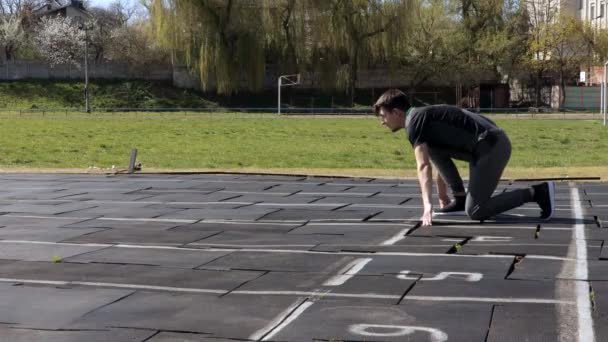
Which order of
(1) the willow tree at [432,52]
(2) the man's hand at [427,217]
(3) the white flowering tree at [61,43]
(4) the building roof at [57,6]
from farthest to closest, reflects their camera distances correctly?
(4) the building roof at [57,6]
(3) the white flowering tree at [61,43]
(1) the willow tree at [432,52]
(2) the man's hand at [427,217]

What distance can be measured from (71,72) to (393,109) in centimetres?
6925

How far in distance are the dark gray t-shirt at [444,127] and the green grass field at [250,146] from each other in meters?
11.3

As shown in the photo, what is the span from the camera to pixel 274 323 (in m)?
5.89

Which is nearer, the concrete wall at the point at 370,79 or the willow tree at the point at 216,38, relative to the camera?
the willow tree at the point at 216,38

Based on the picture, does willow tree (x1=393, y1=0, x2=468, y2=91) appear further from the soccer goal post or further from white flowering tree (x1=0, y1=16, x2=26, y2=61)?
white flowering tree (x1=0, y1=16, x2=26, y2=61)

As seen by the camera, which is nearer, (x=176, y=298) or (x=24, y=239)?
(x=176, y=298)

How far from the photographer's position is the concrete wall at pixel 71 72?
74.9m

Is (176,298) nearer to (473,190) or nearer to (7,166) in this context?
(473,190)

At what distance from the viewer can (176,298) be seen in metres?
6.67

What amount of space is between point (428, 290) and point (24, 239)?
4.86 meters

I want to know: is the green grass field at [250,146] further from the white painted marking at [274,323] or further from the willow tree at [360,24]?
the willow tree at [360,24]

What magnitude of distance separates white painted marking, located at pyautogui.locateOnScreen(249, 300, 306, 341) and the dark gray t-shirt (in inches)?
135

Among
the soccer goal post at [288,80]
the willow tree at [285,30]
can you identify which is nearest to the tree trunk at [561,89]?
the willow tree at [285,30]

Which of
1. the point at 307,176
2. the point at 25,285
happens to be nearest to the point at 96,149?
the point at 307,176
